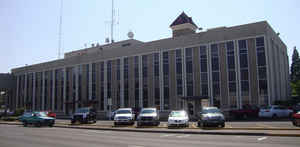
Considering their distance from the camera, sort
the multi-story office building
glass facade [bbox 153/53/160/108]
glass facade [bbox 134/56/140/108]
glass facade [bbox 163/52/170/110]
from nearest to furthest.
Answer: the multi-story office building → glass facade [bbox 163/52/170/110] → glass facade [bbox 153/53/160/108] → glass facade [bbox 134/56/140/108]

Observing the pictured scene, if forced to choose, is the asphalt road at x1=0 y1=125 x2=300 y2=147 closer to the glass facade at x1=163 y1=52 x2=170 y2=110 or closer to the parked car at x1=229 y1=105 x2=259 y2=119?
the parked car at x1=229 y1=105 x2=259 y2=119

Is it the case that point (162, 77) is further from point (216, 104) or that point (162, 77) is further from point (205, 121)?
point (205, 121)

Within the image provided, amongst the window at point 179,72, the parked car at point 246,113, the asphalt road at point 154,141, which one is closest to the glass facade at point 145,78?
the window at point 179,72

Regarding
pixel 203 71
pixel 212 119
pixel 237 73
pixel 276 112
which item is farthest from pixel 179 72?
pixel 212 119

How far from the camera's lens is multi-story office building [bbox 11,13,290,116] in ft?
118

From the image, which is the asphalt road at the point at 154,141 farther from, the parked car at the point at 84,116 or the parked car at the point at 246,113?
the parked car at the point at 246,113

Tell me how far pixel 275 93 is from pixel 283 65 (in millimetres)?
12432

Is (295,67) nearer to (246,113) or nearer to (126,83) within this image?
(246,113)

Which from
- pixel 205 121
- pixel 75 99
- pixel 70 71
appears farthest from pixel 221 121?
pixel 70 71

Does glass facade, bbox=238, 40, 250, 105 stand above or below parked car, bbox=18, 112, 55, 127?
above

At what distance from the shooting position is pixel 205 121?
70.2ft

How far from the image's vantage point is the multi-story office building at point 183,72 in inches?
1420

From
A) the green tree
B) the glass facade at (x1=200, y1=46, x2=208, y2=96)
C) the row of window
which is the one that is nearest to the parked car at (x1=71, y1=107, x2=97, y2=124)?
the row of window

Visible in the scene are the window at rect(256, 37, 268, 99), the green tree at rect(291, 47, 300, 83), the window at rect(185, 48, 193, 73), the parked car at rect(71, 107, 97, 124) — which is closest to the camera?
the parked car at rect(71, 107, 97, 124)
